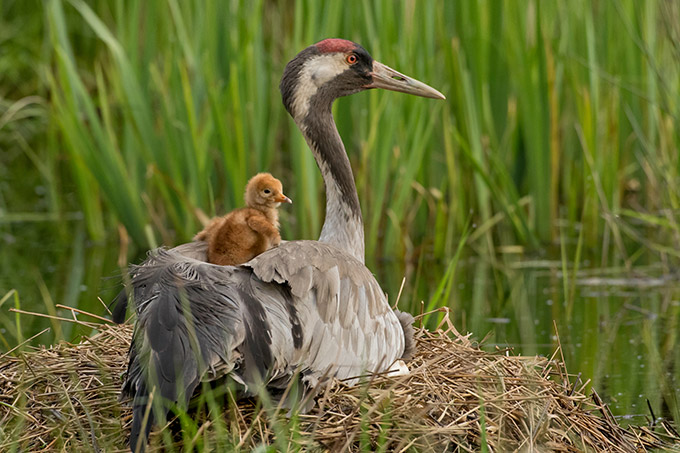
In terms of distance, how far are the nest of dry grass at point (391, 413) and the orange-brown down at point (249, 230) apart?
2.47ft

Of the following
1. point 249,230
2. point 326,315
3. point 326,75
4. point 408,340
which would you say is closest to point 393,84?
point 326,75

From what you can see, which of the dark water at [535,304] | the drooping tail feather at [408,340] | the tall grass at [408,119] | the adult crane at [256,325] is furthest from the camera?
the tall grass at [408,119]

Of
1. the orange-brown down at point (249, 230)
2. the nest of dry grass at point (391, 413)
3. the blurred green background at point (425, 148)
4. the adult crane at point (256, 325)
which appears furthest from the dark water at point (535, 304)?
the adult crane at point (256, 325)

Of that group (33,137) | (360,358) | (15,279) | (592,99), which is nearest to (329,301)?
(360,358)

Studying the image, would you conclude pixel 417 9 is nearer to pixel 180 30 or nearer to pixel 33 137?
pixel 180 30

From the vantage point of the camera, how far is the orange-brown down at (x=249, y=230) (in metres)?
5.50

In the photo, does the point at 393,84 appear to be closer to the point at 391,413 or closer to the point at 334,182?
the point at 334,182

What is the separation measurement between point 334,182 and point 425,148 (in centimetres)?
337

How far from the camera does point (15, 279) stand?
8062 mm

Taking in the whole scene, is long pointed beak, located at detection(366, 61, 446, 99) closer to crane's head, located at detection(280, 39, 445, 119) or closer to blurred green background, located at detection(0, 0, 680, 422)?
crane's head, located at detection(280, 39, 445, 119)

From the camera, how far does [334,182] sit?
18.3ft

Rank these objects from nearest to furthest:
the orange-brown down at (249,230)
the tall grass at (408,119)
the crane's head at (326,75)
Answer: the orange-brown down at (249,230), the crane's head at (326,75), the tall grass at (408,119)

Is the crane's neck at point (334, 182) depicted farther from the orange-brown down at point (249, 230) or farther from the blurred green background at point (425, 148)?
the blurred green background at point (425, 148)

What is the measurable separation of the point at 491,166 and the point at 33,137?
621 centimetres
